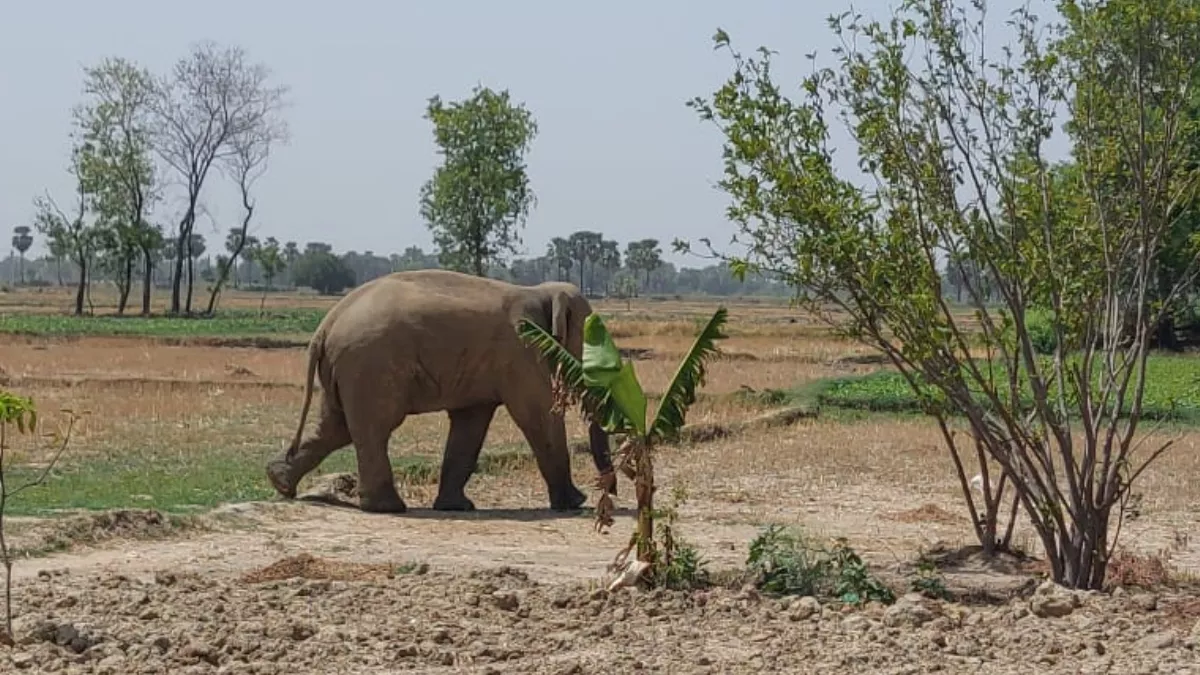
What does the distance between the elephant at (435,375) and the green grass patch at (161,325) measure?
34568 millimetres

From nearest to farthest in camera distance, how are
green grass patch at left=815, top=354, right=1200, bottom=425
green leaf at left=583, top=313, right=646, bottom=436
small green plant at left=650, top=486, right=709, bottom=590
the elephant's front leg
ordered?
small green plant at left=650, top=486, right=709, bottom=590, green leaf at left=583, top=313, right=646, bottom=436, the elephant's front leg, green grass patch at left=815, top=354, right=1200, bottom=425

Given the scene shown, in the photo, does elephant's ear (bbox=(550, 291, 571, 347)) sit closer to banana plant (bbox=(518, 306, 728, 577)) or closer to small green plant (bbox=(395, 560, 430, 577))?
small green plant (bbox=(395, 560, 430, 577))

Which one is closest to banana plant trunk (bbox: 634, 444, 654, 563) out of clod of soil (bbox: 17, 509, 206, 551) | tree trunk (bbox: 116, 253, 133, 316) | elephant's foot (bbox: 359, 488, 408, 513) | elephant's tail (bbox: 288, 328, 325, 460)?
clod of soil (bbox: 17, 509, 206, 551)

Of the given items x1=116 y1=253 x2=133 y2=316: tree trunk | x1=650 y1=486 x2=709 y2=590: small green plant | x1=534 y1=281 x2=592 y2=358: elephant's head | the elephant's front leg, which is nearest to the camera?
x1=650 y1=486 x2=709 y2=590: small green plant

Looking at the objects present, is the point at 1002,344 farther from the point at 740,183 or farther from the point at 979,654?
the point at 979,654

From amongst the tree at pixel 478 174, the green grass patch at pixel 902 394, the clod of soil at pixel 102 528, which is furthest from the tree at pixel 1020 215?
the tree at pixel 478 174

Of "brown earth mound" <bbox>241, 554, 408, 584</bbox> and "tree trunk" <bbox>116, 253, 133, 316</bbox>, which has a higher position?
"tree trunk" <bbox>116, 253, 133, 316</bbox>

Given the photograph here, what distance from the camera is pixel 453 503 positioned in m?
17.0

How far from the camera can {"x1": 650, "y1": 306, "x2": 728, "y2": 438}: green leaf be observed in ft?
37.4

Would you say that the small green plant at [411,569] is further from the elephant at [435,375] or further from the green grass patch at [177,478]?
the elephant at [435,375]

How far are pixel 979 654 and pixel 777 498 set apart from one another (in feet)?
29.9

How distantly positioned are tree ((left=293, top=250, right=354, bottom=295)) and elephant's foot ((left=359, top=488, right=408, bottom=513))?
378 ft

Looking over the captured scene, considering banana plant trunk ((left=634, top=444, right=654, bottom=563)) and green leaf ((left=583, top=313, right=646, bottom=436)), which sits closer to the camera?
banana plant trunk ((left=634, top=444, right=654, bottom=563))

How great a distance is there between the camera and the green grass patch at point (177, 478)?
1532cm
